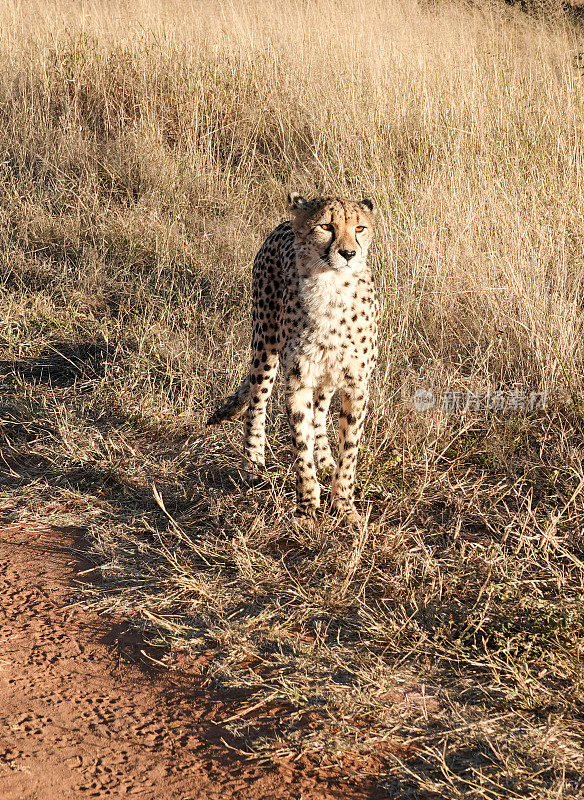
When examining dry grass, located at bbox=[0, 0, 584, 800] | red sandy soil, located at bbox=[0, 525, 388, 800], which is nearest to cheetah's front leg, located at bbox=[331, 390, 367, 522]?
dry grass, located at bbox=[0, 0, 584, 800]

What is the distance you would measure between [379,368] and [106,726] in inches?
77.5

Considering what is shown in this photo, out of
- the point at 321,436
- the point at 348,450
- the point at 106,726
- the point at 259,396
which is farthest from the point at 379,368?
the point at 106,726

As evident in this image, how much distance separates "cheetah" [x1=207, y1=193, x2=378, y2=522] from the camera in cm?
252

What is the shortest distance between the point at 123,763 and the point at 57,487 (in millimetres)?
1317

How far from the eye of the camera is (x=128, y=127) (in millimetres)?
5742

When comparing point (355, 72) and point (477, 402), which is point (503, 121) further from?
point (477, 402)

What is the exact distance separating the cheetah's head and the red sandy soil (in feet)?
3.75

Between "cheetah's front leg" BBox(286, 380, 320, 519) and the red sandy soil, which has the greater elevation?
"cheetah's front leg" BBox(286, 380, 320, 519)

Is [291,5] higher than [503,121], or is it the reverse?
[291,5]

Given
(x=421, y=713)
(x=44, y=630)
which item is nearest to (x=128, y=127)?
(x=44, y=630)

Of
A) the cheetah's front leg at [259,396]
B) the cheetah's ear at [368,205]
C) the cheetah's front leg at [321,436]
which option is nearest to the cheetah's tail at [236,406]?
the cheetah's front leg at [259,396]

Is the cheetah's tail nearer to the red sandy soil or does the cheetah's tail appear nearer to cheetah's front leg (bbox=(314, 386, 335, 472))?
cheetah's front leg (bbox=(314, 386, 335, 472))

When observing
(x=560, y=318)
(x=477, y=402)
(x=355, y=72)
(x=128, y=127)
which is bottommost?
(x=477, y=402)

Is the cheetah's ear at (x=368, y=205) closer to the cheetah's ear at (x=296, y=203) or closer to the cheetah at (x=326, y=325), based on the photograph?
the cheetah at (x=326, y=325)
